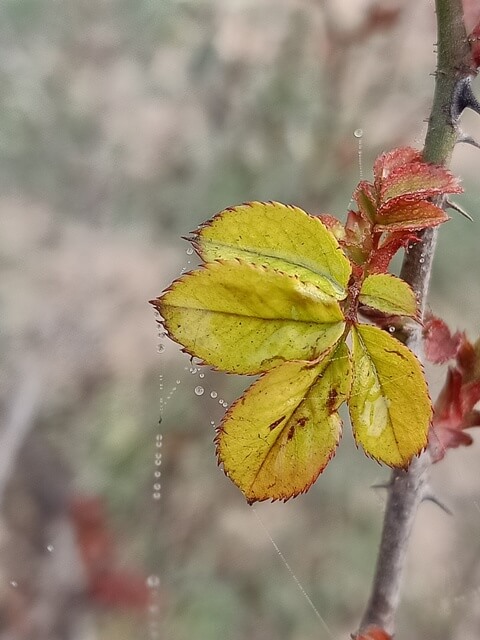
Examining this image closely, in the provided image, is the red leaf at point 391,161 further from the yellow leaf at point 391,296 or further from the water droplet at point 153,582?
the water droplet at point 153,582

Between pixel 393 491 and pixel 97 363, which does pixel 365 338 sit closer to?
pixel 393 491

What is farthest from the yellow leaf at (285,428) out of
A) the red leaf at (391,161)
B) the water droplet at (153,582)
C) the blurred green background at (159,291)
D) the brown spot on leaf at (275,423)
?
the water droplet at (153,582)

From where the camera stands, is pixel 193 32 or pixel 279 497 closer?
pixel 279 497

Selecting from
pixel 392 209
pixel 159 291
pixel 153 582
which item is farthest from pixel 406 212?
pixel 159 291

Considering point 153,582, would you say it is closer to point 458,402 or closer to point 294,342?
point 458,402

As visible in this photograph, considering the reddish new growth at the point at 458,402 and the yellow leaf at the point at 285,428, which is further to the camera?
the reddish new growth at the point at 458,402

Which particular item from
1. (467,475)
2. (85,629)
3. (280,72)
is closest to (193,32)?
(280,72)
